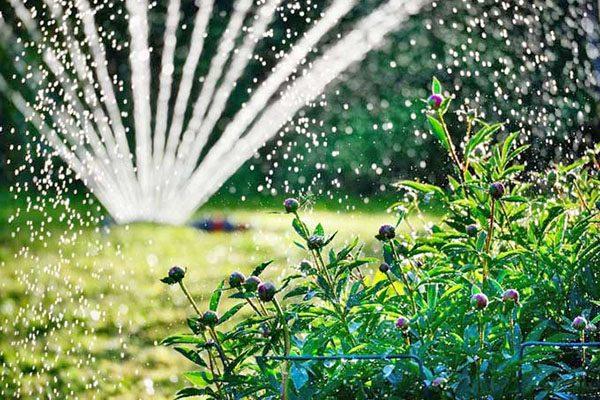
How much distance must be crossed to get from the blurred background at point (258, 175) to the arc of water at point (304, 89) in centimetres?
13

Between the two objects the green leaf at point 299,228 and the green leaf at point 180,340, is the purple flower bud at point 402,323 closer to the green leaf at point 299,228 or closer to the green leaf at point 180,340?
the green leaf at point 299,228

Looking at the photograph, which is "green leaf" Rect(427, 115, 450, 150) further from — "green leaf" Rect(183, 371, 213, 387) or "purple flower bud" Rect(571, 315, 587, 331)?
"green leaf" Rect(183, 371, 213, 387)

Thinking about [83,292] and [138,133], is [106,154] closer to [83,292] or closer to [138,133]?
Result: [138,133]

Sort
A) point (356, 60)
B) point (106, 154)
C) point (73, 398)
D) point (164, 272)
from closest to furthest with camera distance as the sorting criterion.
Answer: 1. point (73, 398)
2. point (164, 272)
3. point (106, 154)
4. point (356, 60)

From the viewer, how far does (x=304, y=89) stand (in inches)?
376

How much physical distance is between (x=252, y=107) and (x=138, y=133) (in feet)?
4.13

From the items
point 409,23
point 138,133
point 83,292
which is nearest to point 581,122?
point 83,292

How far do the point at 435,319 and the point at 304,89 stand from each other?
813cm

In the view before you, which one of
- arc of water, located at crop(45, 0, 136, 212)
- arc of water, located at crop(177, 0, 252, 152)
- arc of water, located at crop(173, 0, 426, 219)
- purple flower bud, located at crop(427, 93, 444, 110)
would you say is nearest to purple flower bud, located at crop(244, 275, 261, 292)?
purple flower bud, located at crop(427, 93, 444, 110)

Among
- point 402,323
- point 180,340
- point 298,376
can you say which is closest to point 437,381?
point 402,323

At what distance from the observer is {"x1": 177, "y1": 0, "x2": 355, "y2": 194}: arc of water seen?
31.4 feet

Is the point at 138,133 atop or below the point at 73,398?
atop

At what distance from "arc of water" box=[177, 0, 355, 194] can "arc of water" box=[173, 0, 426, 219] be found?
11 centimetres

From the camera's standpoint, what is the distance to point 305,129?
403 inches
